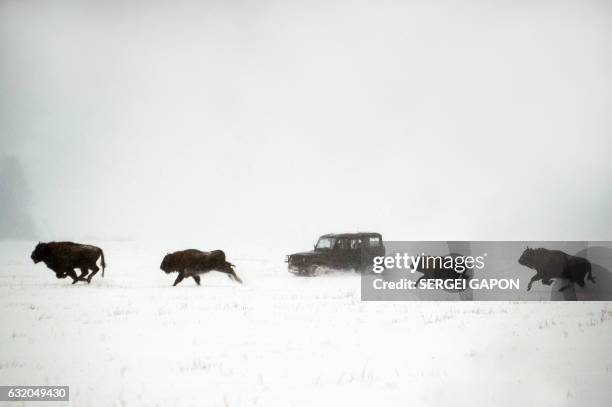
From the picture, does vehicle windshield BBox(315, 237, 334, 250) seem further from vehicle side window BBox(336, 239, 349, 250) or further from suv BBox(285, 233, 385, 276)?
vehicle side window BBox(336, 239, 349, 250)

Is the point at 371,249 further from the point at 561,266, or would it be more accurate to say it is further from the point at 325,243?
the point at 561,266

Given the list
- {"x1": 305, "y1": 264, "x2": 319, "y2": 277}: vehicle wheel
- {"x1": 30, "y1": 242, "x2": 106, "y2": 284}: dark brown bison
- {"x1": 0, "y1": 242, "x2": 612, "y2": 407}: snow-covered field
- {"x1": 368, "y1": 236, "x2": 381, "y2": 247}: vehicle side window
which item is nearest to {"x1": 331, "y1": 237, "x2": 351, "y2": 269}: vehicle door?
{"x1": 305, "y1": 264, "x2": 319, "y2": 277}: vehicle wheel

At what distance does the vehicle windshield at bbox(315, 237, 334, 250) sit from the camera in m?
18.2

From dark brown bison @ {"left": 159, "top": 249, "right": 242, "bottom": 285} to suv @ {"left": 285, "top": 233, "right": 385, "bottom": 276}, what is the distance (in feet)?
11.6

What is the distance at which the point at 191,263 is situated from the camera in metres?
14.7

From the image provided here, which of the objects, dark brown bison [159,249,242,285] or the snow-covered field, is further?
dark brown bison [159,249,242,285]

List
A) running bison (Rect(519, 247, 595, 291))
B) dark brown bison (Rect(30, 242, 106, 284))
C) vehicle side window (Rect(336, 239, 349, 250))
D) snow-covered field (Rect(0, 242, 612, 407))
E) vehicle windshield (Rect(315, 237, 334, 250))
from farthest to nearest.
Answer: vehicle windshield (Rect(315, 237, 334, 250))
vehicle side window (Rect(336, 239, 349, 250))
dark brown bison (Rect(30, 242, 106, 284))
running bison (Rect(519, 247, 595, 291))
snow-covered field (Rect(0, 242, 612, 407))

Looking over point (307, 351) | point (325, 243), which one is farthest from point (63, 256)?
point (307, 351)

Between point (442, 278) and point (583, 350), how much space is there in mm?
5965

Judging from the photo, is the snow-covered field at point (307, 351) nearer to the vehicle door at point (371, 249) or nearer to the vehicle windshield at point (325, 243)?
the vehicle windshield at point (325, 243)

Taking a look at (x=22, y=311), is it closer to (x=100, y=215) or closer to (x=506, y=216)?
(x=100, y=215)

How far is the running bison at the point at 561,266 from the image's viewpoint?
1233cm

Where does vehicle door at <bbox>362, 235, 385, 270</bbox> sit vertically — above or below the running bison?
above

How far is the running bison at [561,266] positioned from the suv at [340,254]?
7143 mm
